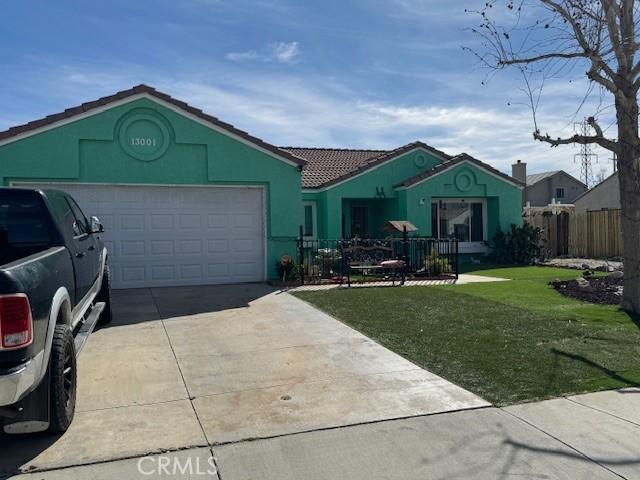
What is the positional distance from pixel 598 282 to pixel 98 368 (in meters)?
11.1

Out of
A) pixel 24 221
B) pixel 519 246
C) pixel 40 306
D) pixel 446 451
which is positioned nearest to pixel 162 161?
pixel 24 221

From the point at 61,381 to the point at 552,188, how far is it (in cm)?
5304

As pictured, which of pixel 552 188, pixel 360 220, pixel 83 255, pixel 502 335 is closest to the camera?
pixel 83 255

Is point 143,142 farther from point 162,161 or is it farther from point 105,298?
point 105,298

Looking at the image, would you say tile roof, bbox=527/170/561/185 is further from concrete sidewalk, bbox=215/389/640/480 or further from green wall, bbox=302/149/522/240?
concrete sidewalk, bbox=215/389/640/480

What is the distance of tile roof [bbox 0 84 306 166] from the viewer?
11.9 m

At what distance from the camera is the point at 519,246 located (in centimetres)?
1936

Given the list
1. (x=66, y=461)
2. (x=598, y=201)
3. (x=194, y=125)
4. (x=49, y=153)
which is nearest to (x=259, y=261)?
A: (x=194, y=125)

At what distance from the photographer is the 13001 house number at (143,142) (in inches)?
505

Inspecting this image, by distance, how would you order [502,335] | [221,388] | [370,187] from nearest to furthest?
[221,388] → [502,335] → [370,187]

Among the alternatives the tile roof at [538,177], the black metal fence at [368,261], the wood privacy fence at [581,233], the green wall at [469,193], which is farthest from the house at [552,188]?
the black metal fence at [368,261]

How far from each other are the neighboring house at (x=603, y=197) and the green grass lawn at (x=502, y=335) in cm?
2608

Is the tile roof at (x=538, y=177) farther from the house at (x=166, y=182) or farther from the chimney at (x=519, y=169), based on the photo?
the house at (x=166, y=182)

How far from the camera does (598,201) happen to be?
36156 millimetres
